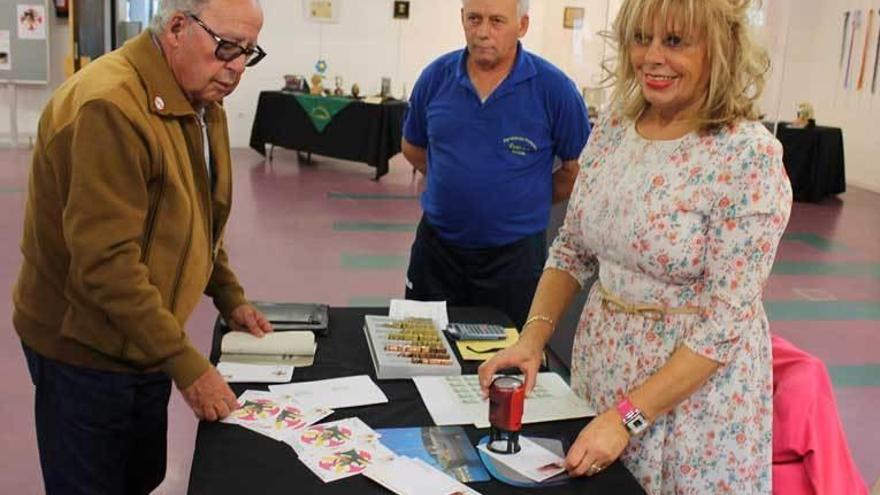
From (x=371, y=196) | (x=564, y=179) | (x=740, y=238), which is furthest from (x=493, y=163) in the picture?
(x=371, y=196)

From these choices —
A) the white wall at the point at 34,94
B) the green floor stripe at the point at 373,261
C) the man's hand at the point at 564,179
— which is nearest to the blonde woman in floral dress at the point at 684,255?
the man's hand at the point at 564,179

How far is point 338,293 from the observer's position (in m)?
4.75

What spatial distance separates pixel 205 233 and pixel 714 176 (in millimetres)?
967

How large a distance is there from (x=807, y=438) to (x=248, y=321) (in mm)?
1195

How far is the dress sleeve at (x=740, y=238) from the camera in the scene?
138 cm

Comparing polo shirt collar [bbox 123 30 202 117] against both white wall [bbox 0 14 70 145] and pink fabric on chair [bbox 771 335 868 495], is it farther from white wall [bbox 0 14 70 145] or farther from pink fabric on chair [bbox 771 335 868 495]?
white wall [bbox 0 14 70 145]

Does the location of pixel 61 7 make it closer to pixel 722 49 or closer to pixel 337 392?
pixel 337 392

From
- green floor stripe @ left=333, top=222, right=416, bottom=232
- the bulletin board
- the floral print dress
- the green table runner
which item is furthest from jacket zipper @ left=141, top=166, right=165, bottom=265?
the bulletin board

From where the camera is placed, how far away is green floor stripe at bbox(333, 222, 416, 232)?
6336 mm

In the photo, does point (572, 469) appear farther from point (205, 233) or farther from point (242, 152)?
point (242, 152)

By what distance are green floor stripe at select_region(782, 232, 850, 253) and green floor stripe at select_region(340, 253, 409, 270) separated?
10.5 ft

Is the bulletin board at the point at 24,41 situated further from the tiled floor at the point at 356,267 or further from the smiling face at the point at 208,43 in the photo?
the smiling face at the point at 208,43

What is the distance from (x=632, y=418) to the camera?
4.68 ft

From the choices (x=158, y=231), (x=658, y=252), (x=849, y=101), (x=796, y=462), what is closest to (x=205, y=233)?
(x=158, y=231)
